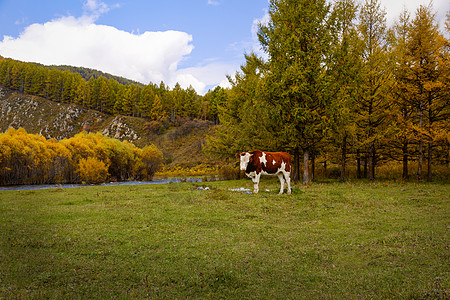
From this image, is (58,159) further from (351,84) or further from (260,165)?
(351,84)

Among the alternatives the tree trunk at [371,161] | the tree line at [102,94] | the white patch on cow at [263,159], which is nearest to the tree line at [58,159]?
the white patch on cow at [263,159]

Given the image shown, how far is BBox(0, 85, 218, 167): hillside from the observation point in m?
88.7

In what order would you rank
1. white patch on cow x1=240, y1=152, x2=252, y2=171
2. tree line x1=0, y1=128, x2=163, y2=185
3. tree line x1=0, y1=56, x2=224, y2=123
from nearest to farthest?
1. white patch on cow x1=240, y1=152, x2=252, y2=171
2. tree line x1=0, y1=128, x2=163, y2=185
3. tree line x1=0, y1=56, x2=224, y2=123

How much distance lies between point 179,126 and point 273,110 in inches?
3135

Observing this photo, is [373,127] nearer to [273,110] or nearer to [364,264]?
[273,110]

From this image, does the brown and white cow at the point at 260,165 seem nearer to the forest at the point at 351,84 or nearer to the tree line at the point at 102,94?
the forest at the point at 351,84

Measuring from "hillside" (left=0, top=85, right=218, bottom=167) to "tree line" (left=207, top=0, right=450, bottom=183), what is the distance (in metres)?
59.4

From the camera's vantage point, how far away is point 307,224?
29.6 ft

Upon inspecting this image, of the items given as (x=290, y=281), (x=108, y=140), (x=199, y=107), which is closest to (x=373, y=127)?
(x=290, y=281)

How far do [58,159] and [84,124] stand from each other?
72704mm

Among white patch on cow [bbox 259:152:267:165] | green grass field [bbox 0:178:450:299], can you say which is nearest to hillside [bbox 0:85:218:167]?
white patch on cow [bbox 259:152:267:165]

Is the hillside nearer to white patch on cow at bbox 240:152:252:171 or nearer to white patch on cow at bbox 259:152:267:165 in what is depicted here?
white patch on cow at bbox 240:152:252:171

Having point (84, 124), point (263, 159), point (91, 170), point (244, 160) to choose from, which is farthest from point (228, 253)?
point (84, 124)

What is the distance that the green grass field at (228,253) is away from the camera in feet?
15.0
